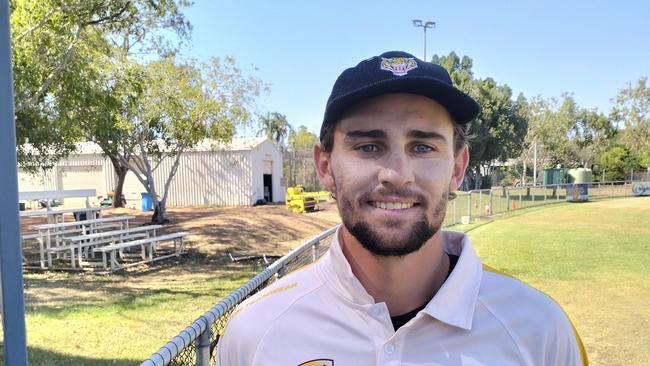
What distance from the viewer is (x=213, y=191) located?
3147cm

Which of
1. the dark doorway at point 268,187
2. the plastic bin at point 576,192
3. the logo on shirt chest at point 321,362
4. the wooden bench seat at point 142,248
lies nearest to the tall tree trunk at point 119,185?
the dark doorway at point 268,187

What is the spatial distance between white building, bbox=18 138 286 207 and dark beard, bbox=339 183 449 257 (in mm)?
28462

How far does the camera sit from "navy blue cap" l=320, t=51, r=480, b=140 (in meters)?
1.45

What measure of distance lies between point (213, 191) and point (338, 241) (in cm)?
3074

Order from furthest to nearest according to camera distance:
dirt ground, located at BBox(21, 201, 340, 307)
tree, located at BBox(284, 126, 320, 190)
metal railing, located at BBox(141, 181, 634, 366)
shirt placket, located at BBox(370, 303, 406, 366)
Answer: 1. tree, located at BBox(284, 126, 320, 190)
2. dirt ground, located at BBox(21, 201, 340, 307)
3. metal railing, located at BBox(141, 181, 634, 366)
4. shirt placket, located at BBox(370, 303, 406, 366)

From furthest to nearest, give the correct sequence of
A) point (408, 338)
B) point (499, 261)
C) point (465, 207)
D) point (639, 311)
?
point (465, 207) < point (499, 261) < point (639, 311) < point (408, 338)

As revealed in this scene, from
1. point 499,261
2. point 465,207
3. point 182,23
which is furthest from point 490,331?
point 465,207

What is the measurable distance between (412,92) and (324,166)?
43 cm

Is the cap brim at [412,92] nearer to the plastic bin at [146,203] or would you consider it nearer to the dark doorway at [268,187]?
the plastic bin at [146,203]

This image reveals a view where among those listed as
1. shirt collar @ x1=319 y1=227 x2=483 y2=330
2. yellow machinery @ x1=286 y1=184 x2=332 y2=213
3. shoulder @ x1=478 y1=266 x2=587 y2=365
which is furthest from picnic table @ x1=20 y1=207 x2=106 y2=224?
shoulder @ x1=478 y1=266 x2=587 y2=365

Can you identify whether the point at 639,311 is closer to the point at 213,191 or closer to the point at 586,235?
the point at 586,235

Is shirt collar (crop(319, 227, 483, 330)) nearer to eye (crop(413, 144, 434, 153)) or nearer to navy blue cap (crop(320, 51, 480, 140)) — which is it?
eye (crop(413, 144, 434, 153))

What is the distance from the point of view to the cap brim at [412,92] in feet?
4.74

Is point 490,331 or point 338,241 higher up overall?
point 338,241
